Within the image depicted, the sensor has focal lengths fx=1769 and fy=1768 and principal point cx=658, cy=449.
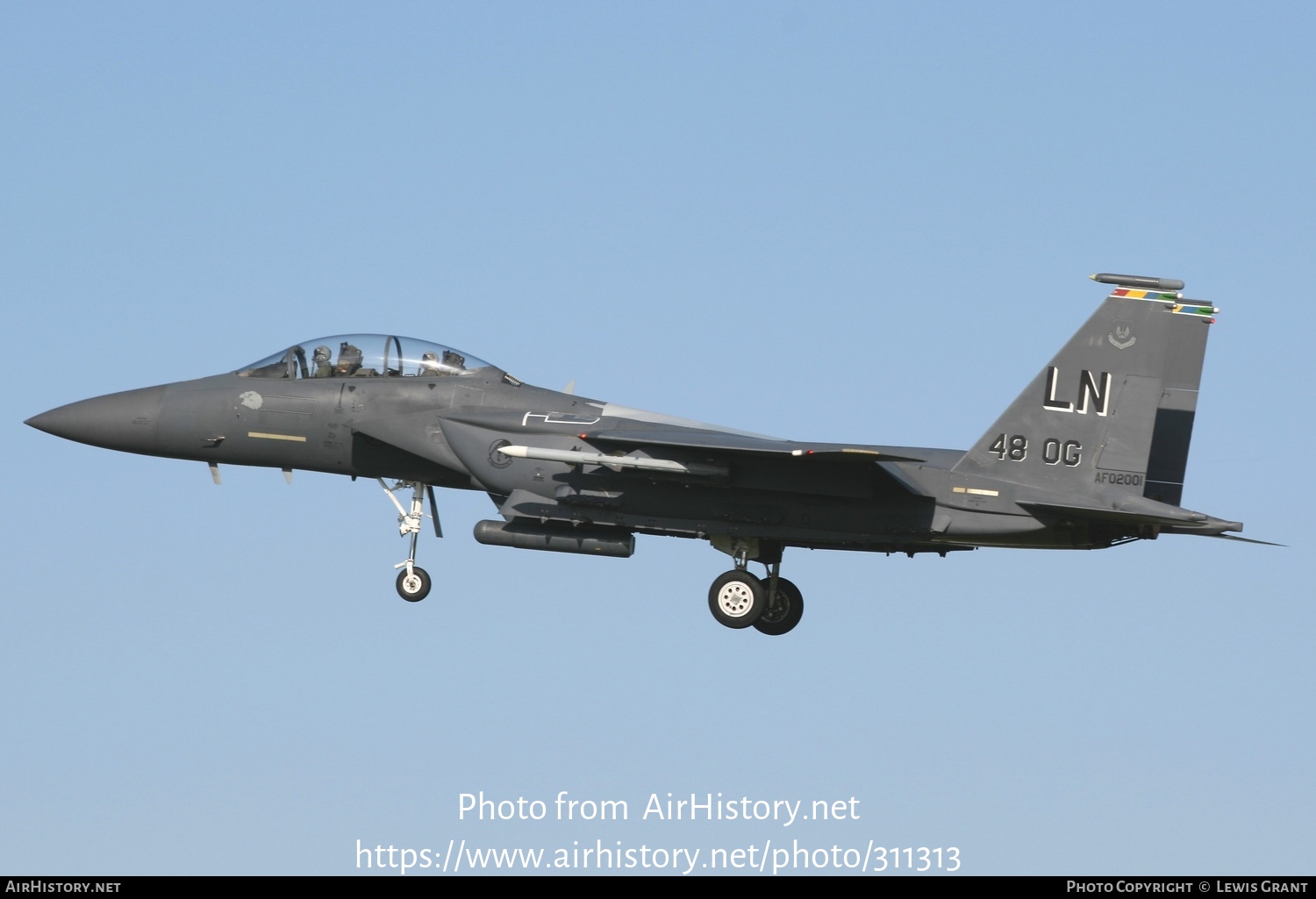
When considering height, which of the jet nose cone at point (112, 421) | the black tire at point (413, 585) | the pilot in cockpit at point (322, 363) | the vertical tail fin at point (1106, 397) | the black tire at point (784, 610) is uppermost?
the vertical tail fin at point (1106, 397)

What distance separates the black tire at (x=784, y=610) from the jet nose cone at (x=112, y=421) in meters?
8.49

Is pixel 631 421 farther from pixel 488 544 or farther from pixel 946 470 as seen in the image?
pixel 946 470

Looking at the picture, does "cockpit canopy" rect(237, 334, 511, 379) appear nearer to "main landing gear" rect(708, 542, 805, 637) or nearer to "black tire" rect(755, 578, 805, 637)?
"main landing gear" rect(708, 542, 805, 637)

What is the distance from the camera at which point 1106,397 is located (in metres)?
20.9

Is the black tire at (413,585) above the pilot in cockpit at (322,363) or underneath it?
underneath

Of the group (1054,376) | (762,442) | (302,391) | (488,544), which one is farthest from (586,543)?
(1054,376)

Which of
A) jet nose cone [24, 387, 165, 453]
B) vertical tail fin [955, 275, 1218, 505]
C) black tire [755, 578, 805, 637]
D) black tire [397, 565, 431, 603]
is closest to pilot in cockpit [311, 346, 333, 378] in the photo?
jet nose cone [24, 387, 165, 453]

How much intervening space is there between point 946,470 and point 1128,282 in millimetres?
3076

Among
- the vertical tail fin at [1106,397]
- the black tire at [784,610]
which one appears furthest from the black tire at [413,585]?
the vertical tail fin at [1106,397]

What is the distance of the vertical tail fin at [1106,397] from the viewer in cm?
2077

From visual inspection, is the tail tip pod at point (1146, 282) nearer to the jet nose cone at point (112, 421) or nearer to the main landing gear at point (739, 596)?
the main landing gear at point (739, 596)

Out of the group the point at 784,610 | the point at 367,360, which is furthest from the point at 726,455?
the point at 367,360

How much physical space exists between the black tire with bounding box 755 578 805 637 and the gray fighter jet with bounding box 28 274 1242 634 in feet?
0.08

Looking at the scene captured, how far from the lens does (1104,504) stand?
20516 mm
